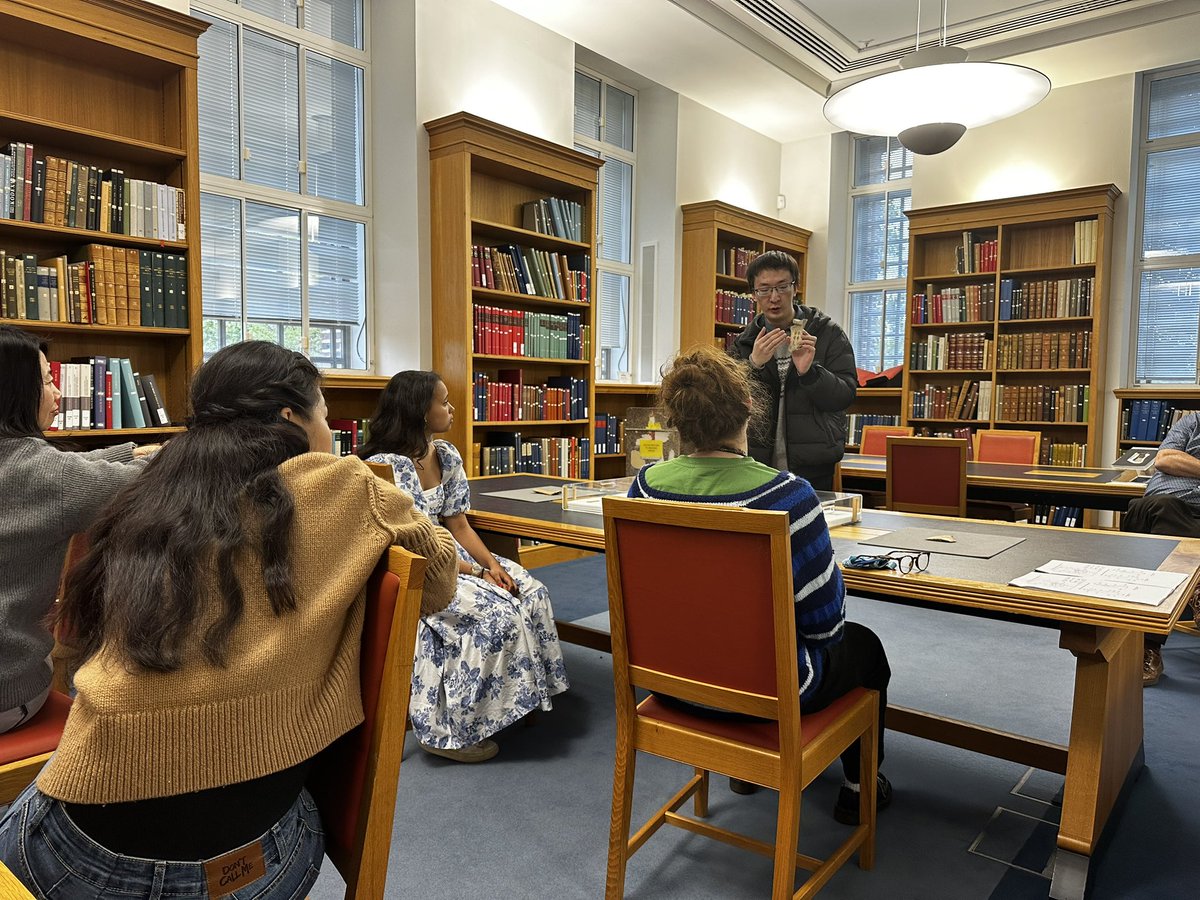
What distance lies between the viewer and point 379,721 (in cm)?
99

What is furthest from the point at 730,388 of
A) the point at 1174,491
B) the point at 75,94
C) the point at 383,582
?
the point at 75,94

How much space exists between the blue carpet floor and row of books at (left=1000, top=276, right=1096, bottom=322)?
3.78 meters

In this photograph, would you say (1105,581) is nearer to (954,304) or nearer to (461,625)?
(461,625)

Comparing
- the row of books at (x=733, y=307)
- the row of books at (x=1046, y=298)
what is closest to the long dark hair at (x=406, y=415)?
the row of books at (x=733, y=307)

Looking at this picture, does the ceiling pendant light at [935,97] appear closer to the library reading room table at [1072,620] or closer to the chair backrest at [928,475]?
the chair backrest at [928,475]

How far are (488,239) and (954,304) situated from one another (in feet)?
12.5

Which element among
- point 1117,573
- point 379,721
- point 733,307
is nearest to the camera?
point 379,721

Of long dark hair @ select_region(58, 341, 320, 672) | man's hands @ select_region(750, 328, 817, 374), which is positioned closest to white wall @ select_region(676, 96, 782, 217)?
man's hands @ select_region(750, 328, 817, 374)

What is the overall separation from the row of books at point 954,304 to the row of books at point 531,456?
3095 millimetres

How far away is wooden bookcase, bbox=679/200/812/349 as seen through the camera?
646 cm

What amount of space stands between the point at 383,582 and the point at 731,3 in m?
5.17

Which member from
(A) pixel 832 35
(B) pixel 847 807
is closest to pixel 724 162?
(A) pixel 832 35

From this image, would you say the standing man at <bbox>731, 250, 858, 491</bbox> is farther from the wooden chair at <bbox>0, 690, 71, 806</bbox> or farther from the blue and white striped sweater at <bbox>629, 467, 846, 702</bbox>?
the wooden chair at <bbox>0, 690, 71, 806</bbox>

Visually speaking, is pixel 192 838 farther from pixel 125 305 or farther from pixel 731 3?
pixel 731 3
